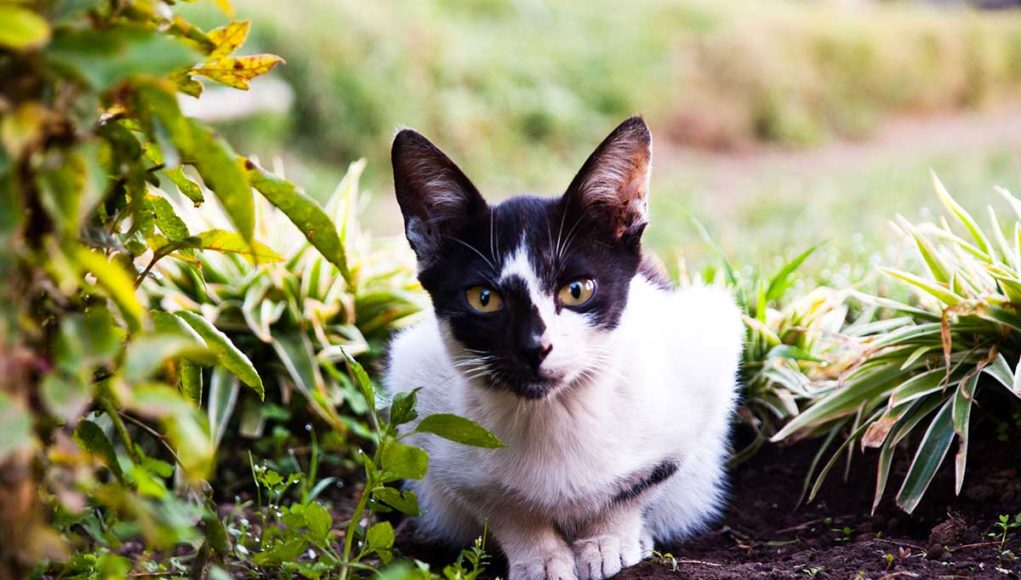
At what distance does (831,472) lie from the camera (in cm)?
283

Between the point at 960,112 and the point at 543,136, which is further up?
the point at 960,112

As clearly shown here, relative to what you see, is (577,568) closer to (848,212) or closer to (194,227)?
(194,227)

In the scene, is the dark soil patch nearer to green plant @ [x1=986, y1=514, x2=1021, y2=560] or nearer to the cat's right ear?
green plant @ [x1=986, y1=514, x2=1021, y2=560]

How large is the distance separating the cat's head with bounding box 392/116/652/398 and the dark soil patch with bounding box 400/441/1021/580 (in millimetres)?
559

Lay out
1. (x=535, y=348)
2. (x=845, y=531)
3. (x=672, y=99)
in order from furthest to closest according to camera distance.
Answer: (x=672, y=99) < (x=845, y=531) < (x=535, y=348)

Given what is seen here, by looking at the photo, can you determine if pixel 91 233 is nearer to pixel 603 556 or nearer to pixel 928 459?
pixel 603 556

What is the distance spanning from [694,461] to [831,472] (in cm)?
55

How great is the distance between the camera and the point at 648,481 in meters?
2.32

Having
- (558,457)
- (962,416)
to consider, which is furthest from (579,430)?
(962,416)

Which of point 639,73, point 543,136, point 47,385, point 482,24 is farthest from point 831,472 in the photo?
point 482,24

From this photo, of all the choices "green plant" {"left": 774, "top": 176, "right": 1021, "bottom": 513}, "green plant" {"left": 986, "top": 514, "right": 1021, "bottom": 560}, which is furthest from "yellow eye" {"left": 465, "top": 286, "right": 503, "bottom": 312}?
"green plant" {"left": 986, "top": 514, "right": 1021, "bottom": 560}

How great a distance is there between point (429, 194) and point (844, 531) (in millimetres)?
1351

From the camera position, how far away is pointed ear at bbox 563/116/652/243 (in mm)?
2211

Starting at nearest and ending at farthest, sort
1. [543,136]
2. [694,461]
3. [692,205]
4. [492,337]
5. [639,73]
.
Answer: [492,337] → [694,461] → [692,205] → [543,136] → [639,73]
